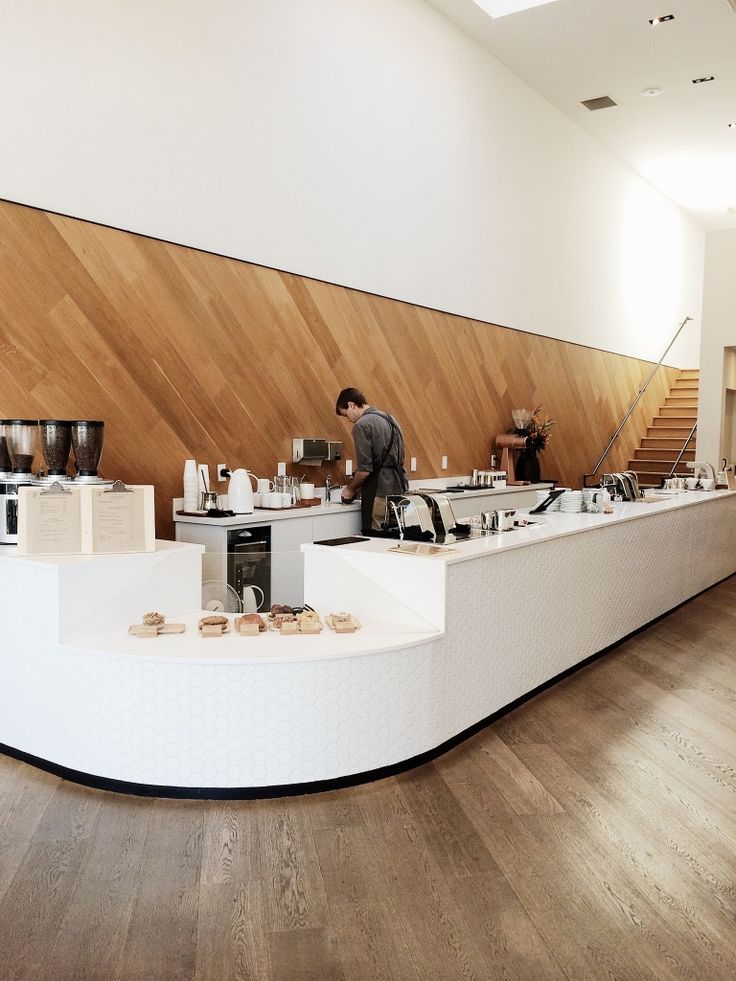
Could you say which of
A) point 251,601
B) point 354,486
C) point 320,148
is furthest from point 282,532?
point 320,148

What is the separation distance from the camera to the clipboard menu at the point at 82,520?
3.44m

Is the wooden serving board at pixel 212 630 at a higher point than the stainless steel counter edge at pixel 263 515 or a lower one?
lower

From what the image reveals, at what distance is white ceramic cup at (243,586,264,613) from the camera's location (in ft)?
12.9

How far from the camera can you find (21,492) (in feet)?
11.2

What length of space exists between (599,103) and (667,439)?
17.4 feet

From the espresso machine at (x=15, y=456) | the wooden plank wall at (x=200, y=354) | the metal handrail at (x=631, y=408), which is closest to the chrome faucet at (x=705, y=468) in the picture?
the metal handrail at (x=631, y=408)

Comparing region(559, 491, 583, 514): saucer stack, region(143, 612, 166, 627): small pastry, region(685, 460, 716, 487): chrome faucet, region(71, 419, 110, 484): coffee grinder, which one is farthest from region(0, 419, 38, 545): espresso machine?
region(685, 460, 716, 487): chrome faucet

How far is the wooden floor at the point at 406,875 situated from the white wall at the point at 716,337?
765 cm

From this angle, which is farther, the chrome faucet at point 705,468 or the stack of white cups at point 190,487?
the chrome faucet at point 705,468

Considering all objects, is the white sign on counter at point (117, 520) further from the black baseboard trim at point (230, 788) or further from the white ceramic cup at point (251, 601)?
the black baseboard trim at point (230, 788)

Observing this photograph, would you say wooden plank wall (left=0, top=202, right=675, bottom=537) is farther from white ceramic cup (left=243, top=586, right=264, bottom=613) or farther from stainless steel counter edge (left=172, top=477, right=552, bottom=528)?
white ceramic cup (left=243, top=586, right=264, bottom=613)

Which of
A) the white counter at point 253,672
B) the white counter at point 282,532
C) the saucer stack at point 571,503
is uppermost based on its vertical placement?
the saucer stack at point 571,503

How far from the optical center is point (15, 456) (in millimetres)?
3773

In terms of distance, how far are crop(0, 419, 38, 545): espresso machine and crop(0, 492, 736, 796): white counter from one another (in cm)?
35
